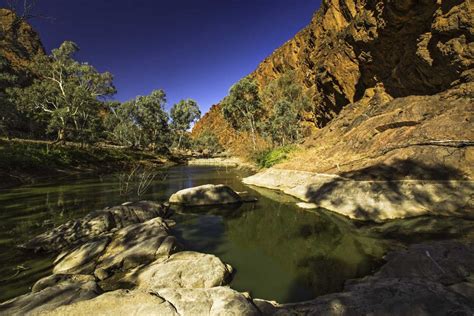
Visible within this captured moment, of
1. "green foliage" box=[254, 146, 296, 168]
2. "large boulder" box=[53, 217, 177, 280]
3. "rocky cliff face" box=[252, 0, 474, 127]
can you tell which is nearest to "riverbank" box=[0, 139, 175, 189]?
"large boulder" box=[53, 217, 177, 280]

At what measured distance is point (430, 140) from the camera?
12.0m

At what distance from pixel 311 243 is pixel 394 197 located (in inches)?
185

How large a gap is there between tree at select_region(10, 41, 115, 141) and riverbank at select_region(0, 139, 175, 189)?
17.2 ft

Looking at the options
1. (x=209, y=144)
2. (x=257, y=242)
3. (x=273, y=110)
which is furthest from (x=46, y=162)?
(x=209, y=144)

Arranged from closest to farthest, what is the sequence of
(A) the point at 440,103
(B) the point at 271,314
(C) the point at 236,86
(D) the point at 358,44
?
(B) the point at 271,314 < (A) the point at 440,103 < (D) the point at 358,44 < (C) the point at 236,86

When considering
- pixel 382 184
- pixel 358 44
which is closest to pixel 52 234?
pixel 382 184

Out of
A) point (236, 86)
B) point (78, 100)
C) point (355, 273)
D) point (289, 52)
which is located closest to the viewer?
point (355, 273)

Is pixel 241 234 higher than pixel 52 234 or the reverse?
the reverse

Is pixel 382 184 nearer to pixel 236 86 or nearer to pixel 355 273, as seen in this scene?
pixel 355 273

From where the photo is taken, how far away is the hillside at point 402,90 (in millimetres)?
12102

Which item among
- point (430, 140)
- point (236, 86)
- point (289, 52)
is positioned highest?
point (289, 52)

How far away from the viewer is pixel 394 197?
10.5m

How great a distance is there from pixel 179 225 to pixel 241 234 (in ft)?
9.24

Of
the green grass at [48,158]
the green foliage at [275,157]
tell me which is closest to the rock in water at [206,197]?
the green foliage at [275,157]
